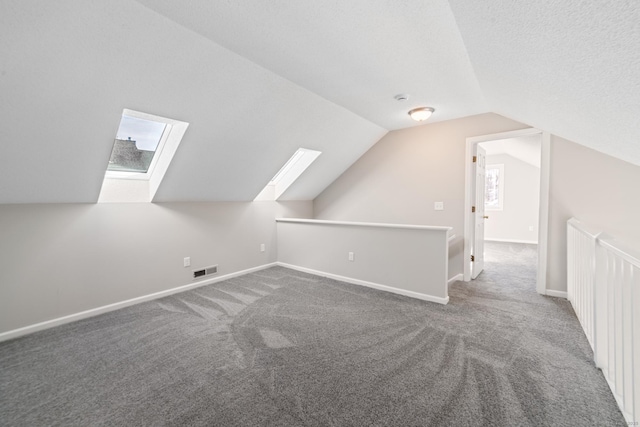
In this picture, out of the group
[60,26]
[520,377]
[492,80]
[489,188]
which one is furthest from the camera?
[489,188]

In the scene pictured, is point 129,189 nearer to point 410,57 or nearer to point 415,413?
point 410,57

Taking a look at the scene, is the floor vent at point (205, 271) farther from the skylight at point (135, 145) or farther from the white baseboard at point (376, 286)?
the skylight at point (135, 145)

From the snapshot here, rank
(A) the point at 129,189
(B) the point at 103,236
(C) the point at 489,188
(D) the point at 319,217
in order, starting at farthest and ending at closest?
(C) the point at 489,188, (D) the point at 319,217, (A) the point at 129,189, (B) the point at 103,236

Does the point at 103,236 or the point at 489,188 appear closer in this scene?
the point at 103,236

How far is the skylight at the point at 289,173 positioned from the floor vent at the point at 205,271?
1336 mm

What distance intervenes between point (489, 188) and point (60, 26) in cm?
850

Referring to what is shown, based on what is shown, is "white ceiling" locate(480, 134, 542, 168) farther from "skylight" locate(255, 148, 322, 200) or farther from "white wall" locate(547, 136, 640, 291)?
"skylight" locate(255, 148, 322, 200)

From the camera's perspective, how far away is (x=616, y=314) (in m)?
1.48

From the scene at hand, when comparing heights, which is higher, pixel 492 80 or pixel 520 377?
pixel 492 80

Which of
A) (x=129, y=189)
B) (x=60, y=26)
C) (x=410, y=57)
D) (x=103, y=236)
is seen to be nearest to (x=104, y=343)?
(x=103, y=236)

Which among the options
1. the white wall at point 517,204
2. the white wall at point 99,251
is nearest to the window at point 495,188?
the white wall at point 517,204

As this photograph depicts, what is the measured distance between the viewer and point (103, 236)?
2898 millimetres

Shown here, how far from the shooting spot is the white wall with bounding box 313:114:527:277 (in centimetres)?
390

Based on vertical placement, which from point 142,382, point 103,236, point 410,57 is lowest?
point 142,382
